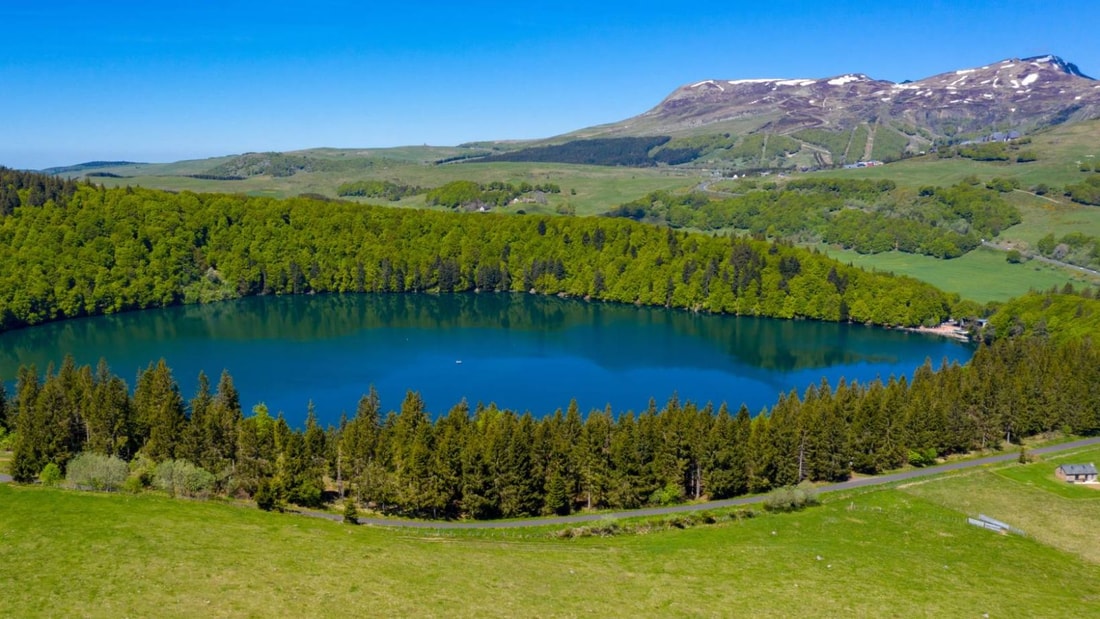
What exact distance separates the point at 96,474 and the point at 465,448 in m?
31.4

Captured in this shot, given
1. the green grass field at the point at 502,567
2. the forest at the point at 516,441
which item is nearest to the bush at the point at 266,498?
the forest at the point at 516,441

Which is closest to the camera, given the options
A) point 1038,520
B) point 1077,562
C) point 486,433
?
point 1077,562

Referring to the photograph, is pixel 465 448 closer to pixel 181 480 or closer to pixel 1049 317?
pixel 181 480

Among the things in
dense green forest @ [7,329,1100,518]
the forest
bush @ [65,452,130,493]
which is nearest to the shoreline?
the forest

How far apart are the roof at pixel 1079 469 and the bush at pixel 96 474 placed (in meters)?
91.2

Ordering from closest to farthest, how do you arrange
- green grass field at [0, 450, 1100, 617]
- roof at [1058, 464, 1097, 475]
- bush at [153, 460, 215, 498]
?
green grass field at [0, 450, 1100, 617] → bush at [153, 460, 215, 498] → roof at [1058, 464, 1097, 475]

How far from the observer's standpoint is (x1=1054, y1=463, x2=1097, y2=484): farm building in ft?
249

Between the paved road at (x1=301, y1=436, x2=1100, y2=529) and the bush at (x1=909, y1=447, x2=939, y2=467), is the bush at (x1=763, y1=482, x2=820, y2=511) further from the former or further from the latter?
the bush at (x1=909, y1=447, x2=939, y2=467)

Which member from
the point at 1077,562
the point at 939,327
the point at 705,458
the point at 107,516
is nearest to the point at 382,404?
the point at 705,458

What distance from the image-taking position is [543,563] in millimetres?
49125

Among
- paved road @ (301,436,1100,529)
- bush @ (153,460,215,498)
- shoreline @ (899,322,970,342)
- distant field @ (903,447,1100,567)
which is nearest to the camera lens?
distant field @ (903,447,1100,567)

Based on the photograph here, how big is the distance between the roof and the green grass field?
47.2ft

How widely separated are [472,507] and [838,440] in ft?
130

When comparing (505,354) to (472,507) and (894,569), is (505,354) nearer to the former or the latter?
(472,507)
